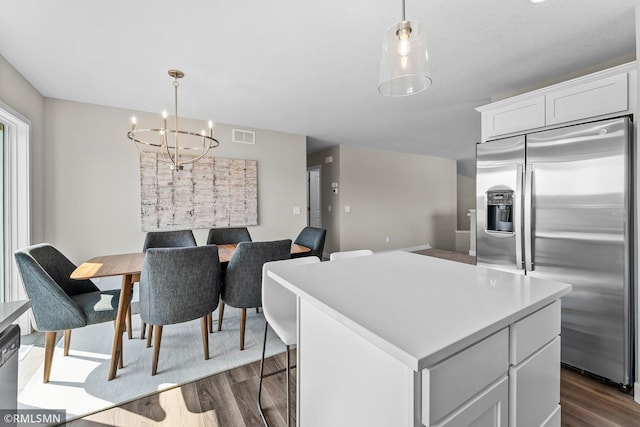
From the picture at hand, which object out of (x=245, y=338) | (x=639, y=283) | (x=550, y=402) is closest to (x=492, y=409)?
(x=550, y=402)

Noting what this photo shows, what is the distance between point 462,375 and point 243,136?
13.7 ft

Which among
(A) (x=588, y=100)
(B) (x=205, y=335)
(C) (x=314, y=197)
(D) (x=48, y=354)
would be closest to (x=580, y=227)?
(A) (x=588, y=100)

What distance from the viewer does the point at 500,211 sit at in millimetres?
2494

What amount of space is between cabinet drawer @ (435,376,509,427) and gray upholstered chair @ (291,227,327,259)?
231cm

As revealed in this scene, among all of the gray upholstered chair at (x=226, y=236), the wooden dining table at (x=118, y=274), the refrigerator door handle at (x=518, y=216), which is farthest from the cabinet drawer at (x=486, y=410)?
the gray upholstered chair at (x=226, y=236)

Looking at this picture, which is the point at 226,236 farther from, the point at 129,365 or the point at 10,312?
the point at 10,312

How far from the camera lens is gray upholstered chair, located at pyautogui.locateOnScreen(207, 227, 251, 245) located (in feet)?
11.3

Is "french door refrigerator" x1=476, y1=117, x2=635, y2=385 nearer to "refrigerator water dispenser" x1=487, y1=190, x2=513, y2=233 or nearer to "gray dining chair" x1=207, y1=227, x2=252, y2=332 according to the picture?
"refrigerator water dispenser" x1=487, y1=190, x2=513, y2=233

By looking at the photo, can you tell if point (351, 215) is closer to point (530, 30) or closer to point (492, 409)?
point (530, 30)

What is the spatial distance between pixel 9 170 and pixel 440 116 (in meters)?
4.77

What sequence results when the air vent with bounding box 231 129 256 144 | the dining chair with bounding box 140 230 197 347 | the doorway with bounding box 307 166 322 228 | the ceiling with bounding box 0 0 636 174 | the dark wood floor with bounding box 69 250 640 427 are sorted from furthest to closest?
the doorway with bounding box 307 166 322 228, the air vent with bounding box 231 129 256 144, the dining chair with bounding box 140 230 197 347, the ceiling with bounding box 0 0 636 174, the dark wood floor with bounding box 69 250 640 427

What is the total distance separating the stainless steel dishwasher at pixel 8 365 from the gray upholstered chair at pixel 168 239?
2.14 m

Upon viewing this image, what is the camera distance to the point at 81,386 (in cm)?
186

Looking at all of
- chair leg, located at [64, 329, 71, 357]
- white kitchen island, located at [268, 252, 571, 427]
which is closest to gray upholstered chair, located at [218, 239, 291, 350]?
white kitchen island, located at [268, 252, 571, 427]
